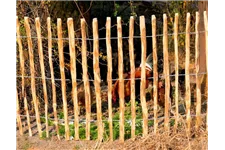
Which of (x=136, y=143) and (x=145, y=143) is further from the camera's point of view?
(x=136, y=143)

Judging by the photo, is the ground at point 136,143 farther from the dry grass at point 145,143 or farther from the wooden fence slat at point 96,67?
the wooden fence slat at point 96,67

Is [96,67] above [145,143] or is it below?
above

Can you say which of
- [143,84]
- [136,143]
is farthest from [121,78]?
[136,143]

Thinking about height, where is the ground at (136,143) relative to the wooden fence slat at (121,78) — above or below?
below

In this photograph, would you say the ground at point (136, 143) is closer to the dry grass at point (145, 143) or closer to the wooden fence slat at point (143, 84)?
the dry grass at point (145, 143)

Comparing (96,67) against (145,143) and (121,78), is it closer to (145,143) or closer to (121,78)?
(121,78)

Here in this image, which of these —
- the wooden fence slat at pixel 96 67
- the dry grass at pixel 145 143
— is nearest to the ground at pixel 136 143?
the dry grass at pixel 145 143

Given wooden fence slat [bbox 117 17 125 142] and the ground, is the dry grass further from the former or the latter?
wooden fence slat [bbox 117 17 125 142]

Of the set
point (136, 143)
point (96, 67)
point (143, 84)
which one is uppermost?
point (96, 67)

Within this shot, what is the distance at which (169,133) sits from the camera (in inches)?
179

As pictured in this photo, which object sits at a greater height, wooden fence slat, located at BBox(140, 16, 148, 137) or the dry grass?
wooden fence slat, located at BBox(140, 16, 148, 137)

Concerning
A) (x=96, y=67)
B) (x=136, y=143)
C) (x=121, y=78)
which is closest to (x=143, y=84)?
(x=121, y=78)

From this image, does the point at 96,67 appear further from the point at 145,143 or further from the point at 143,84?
the point at 145,143

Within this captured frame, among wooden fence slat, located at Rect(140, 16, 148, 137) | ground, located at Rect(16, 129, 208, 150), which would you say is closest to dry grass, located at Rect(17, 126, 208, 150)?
ground, located at Rect(16, 129, 208, 150)
